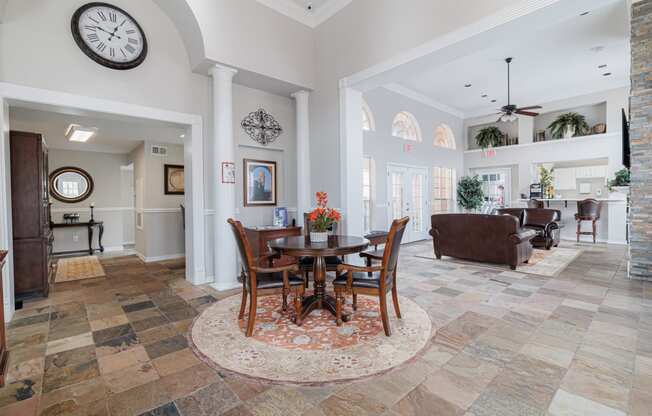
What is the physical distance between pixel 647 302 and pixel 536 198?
5572mm

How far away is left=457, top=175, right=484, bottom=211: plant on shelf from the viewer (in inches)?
360

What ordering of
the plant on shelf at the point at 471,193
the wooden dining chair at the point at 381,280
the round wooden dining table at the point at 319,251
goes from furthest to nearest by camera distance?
the plant on shelf at the point at 471,193, the round wooden dining table at the point at 319,251, the wooden dining chair at the point at 381,280

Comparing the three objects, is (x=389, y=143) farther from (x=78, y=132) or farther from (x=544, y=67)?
(x=78, y=132)

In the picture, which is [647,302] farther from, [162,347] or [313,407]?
[162,347]

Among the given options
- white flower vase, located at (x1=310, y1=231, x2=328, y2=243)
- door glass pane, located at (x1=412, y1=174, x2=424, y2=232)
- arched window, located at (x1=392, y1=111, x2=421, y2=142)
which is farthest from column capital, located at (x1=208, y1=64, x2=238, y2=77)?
door glass pane, located at (x1=412, y1=174, x2=424, y2=232)

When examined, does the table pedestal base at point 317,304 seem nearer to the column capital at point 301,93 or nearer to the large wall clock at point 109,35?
the column capital at point 301,93

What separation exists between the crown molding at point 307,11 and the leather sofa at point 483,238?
3.89 m

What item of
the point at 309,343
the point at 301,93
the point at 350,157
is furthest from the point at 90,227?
the point at 309,343

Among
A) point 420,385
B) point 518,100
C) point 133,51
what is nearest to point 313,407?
point 420,385

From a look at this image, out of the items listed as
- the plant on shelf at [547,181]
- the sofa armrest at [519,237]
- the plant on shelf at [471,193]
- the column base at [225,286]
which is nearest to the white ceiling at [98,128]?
the column base at [225,286]

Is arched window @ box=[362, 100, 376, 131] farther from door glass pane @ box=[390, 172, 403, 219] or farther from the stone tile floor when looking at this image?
the stone tile floor

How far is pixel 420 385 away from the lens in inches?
75.5

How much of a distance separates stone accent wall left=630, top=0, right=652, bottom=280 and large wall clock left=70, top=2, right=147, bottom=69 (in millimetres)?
6315

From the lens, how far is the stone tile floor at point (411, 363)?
68.4 inches
